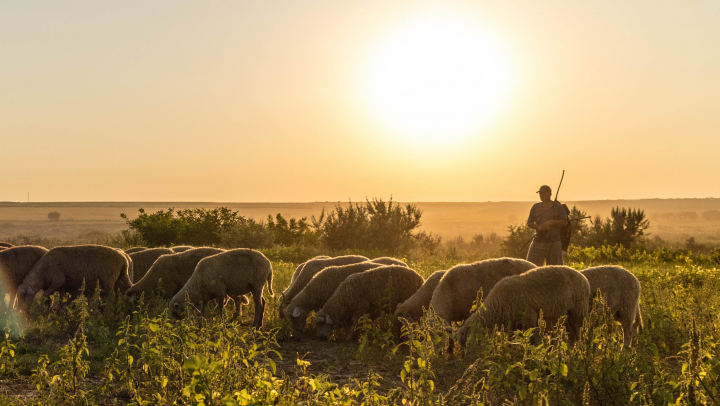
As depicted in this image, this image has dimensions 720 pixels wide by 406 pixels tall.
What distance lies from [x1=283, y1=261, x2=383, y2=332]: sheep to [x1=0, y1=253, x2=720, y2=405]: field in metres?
0.29

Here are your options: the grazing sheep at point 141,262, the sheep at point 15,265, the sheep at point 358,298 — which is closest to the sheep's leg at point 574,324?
the sheep at point 358,298

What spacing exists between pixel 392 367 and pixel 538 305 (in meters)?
2.41

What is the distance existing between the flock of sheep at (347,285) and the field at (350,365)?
43cm

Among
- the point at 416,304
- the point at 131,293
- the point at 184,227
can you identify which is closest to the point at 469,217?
the point at 184,227

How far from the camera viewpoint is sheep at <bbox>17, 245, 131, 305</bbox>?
1303 cm

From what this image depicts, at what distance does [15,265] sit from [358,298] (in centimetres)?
853

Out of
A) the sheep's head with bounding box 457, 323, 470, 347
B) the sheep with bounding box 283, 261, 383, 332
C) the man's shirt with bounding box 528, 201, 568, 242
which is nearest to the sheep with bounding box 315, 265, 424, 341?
the sheep with bounding box 283, 261, 383, 332

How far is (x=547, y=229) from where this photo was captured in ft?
42.5

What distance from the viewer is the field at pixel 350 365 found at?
4684mm

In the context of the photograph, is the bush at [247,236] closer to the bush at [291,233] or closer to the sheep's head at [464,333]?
the bush at [291,233]

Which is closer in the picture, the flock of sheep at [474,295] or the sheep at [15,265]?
the flock of sheep at [474,295]

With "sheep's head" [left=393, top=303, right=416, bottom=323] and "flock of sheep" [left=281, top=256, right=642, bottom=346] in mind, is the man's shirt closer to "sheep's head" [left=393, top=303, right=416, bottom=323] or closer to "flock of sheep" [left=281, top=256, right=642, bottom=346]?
"flock of sheep" [left=281, top=256, right=642, bottom=346]

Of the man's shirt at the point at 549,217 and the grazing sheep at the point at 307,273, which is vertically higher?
the man's shirt at the point at 549,217

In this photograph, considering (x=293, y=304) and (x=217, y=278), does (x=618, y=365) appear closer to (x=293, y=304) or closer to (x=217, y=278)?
(x=293, y=304)
